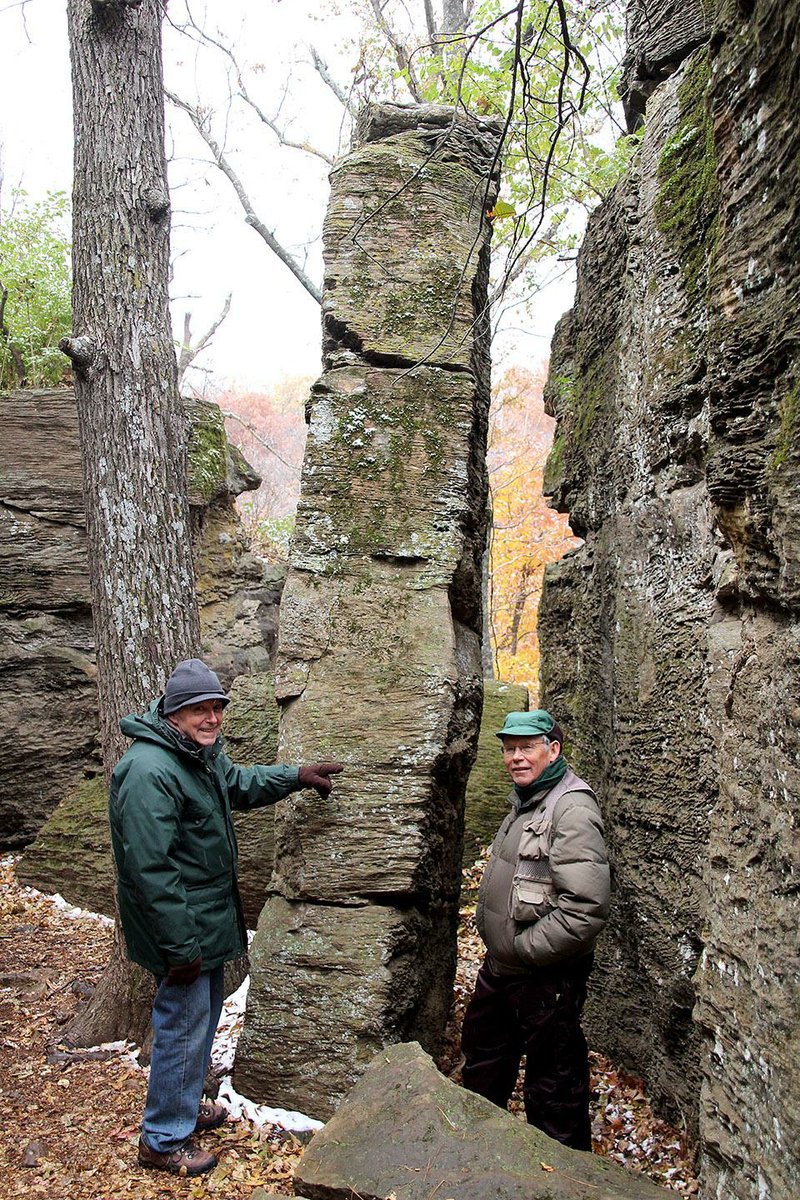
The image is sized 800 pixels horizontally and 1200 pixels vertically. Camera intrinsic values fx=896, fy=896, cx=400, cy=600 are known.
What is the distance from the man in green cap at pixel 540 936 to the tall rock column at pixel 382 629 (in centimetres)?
50

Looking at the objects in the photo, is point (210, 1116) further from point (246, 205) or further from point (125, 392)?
point (246, 205)

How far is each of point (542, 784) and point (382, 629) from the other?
1.37 metres

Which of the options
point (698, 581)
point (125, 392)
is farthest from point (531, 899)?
point (125, 392)

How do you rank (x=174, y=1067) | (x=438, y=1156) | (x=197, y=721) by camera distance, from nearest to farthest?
(x=438, y=1156) < (x=174, y=1067) < (x=197, y=721)

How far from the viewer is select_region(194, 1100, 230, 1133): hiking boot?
3998 mm

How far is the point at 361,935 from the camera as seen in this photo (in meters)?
4.23

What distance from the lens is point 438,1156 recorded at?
2893 millimetres

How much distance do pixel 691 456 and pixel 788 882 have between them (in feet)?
8.37

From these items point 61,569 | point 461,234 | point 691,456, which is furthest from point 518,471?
point 691,456

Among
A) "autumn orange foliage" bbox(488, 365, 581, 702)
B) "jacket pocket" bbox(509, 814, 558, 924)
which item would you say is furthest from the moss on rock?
"autumn orange foliage" bbox(488, 365, 581, 702)

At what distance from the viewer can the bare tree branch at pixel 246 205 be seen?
16.1 meters

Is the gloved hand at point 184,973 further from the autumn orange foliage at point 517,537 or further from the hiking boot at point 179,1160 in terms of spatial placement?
the autumn orange foliage at point 517,537

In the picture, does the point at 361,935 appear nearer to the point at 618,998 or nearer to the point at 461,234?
the point at 618,998

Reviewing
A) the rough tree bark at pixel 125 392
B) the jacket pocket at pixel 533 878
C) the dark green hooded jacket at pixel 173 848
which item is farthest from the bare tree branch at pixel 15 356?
the jacket pocket at pixel 533 878
